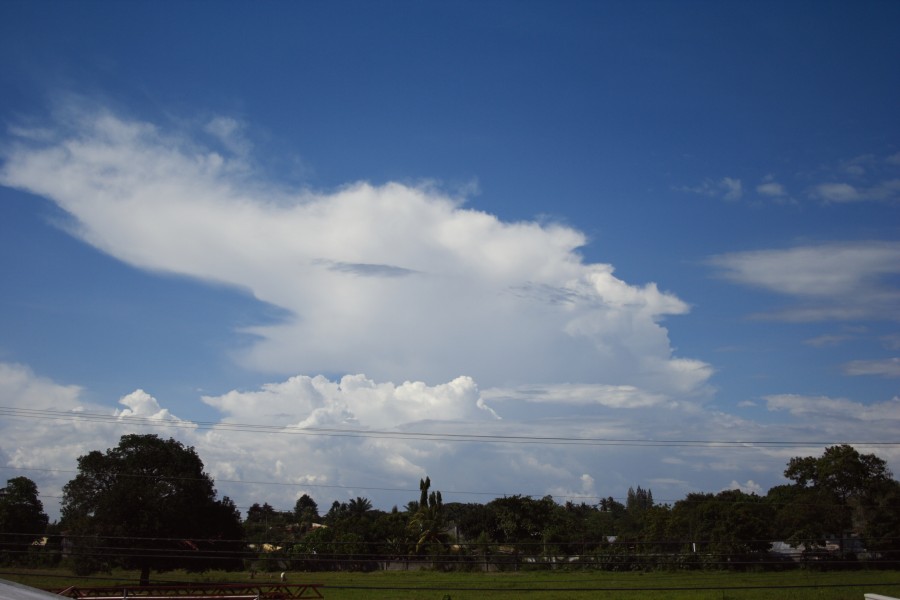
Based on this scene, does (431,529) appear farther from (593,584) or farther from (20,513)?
(20,513)

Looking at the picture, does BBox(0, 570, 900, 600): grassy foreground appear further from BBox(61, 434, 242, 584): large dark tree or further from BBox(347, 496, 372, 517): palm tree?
BBox(347, 496, 372, 517): palm tree

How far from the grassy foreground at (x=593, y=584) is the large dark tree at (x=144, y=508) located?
208 cm

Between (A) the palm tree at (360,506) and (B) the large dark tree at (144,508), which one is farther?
(A) the palm tree at (360,506)

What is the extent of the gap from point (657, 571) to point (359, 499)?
237 feet

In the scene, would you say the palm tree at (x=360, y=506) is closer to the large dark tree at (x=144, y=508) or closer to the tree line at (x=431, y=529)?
the tree line at (x=431, y=529)

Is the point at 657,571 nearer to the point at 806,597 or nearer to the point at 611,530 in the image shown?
the point at 806,597

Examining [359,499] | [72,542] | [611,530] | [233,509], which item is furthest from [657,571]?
[359,499]

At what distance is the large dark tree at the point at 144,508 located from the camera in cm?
3959

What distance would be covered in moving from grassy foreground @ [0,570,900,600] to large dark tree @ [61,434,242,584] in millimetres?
2080

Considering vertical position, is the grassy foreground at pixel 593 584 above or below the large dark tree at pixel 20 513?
below

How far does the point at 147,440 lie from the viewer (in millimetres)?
43312

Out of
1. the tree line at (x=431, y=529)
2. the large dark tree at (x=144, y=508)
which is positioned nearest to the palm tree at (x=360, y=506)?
the tree line at (x=431, y=529)

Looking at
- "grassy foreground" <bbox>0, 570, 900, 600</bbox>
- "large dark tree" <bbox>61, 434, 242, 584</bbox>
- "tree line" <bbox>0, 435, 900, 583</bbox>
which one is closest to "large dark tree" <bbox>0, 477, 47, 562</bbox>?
"tree line" <bbox>0, 435, 900, 583</bbox>

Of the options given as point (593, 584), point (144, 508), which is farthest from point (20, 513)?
point (593, 584)
